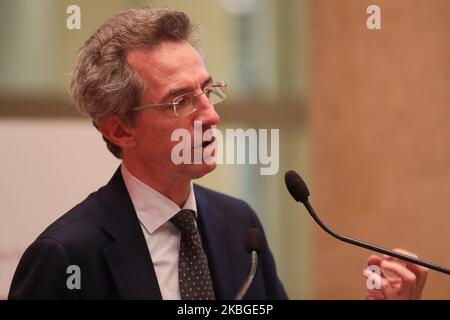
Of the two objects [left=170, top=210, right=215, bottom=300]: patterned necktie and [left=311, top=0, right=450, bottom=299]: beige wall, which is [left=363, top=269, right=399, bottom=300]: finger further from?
[left=311, top=0, right=450, bottom=299]: beige wall

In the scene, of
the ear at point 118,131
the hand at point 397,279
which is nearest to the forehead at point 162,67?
the ear at point 118,131

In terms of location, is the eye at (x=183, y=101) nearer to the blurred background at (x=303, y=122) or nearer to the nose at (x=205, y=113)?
the nose at (x=205, y=113)

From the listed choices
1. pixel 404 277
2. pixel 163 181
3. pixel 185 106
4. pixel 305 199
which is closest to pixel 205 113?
pixel 185 106

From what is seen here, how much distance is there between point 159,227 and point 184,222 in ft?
0.21

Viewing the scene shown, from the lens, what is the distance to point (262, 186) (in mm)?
2139

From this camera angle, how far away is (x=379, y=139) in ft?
8.34

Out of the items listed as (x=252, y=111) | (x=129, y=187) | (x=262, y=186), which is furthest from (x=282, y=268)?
(x=129, y=187)

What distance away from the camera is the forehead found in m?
1.71

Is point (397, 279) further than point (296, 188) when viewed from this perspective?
Yes

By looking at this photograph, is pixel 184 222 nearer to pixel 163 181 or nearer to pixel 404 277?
pixel 163 181

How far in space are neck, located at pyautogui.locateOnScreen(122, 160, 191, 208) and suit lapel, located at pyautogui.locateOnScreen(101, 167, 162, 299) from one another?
53 mm

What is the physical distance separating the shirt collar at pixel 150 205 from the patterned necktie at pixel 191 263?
3 cm

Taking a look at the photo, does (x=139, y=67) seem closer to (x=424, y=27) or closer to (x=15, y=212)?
(x=15, y=212)

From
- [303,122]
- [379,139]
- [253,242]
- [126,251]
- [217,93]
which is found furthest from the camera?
[379,139]
